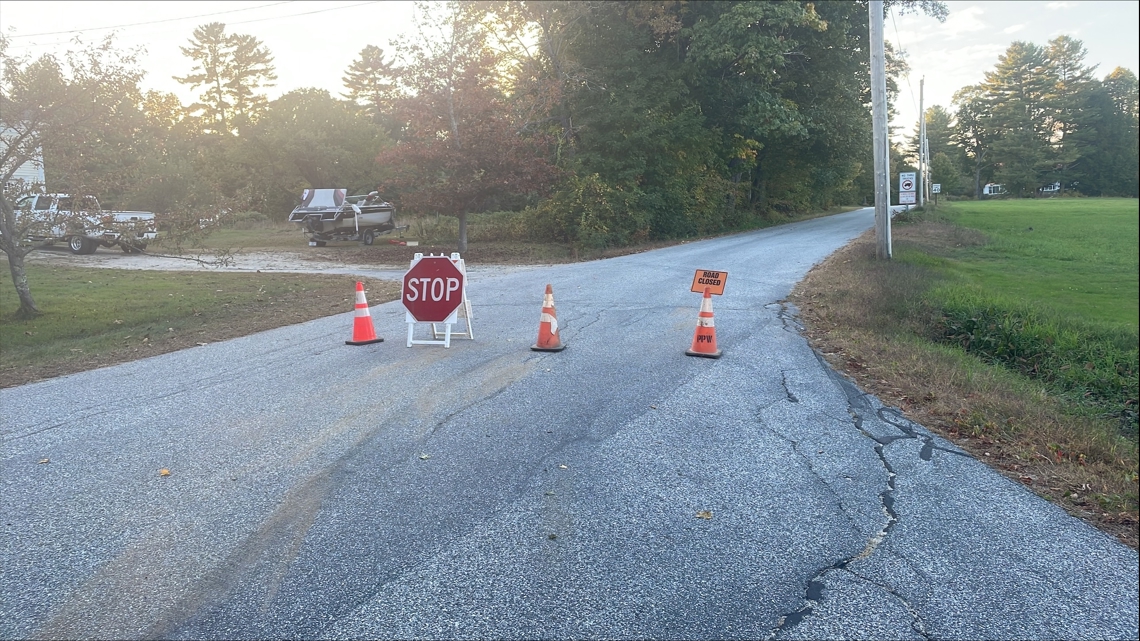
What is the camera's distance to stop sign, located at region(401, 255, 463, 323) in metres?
8.98

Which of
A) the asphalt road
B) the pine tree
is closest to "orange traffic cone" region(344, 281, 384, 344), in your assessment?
the asphalt road

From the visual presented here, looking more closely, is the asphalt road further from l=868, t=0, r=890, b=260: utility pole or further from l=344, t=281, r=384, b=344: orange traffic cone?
l=868, t=0, r=890, b=260: utility pole

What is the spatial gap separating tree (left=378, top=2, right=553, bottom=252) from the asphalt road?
1553cm

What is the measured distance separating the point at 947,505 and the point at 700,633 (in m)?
2.05

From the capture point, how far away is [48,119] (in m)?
12.2

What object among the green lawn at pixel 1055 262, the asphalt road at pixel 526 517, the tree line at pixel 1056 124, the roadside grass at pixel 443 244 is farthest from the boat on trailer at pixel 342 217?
the tree line at pixel 1056 124

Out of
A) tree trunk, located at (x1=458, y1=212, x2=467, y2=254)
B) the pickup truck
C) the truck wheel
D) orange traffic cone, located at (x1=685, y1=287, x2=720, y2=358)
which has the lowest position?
orange traffic cone, located at (x1=685, y1=287, x2=720, y2=358)

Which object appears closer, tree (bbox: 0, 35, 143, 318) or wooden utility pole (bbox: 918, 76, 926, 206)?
tree (bbox: 0, 35, 143, 318)

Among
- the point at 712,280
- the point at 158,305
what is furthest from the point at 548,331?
the point at 158,305

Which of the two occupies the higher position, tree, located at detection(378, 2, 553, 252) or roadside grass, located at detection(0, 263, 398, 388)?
tree, located at detection(378, 2, 553, 252)

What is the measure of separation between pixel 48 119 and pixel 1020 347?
15.1 meters

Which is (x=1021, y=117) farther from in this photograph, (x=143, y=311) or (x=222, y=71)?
(x=222, y=71)

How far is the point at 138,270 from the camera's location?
20.2 meters

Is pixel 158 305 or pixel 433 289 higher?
pixel 433 289
